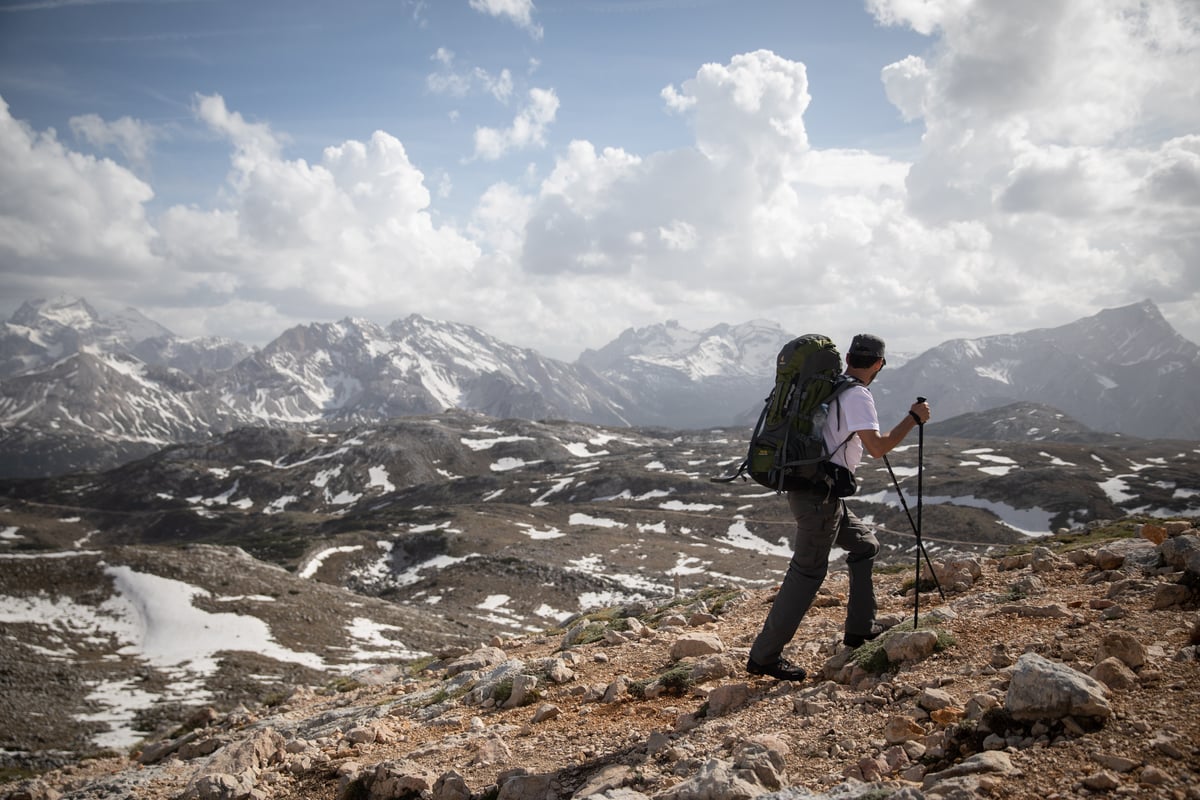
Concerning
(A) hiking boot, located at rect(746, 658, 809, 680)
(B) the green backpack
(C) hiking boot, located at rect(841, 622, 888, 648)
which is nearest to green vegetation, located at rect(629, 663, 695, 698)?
(A) hiking boot, located at rect(746, 658, 809, 680)

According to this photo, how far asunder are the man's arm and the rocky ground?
2228 mm

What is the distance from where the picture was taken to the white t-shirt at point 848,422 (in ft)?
24.2

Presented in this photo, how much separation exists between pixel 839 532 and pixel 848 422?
1.72 meters

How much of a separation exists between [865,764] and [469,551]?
102218 millimetres

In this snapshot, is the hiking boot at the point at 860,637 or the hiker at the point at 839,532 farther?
the hiking boot at the point at 860,637

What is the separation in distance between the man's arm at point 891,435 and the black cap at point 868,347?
0.82 m

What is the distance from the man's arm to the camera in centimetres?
723

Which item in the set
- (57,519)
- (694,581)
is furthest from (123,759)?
(57,519)

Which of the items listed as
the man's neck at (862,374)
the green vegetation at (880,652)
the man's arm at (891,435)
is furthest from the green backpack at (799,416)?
the green vegetation at (880,652)

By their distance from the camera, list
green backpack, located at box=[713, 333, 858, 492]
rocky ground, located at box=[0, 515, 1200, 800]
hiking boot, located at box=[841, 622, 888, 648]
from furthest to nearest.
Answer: hiking boot, located at box=[841, 622, 888, 648] → green backpack, located at box=[713, 333, 858, 492] → rocky ground, located at box=[0, 515, 1200, 800]

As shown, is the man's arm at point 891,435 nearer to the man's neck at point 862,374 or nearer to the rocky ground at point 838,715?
the man's neck at point 862,374

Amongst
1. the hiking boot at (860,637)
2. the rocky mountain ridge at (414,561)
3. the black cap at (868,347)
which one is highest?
the black cap at (868,347)

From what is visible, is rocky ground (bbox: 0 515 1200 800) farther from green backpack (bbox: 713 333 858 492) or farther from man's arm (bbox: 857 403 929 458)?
green backpack (bbox: 713 333 858 492)

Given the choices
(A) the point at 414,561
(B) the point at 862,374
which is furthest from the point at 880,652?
(A) the point at 414,561
